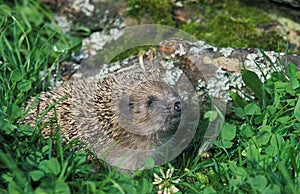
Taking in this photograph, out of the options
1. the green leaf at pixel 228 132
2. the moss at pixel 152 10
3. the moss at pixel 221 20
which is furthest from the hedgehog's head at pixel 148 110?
the moss at pixel 152 10

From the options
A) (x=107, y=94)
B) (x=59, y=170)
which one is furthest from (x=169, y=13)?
(x=59, y=170)

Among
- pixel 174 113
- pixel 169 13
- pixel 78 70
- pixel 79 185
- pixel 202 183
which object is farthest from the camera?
pixel 169 13

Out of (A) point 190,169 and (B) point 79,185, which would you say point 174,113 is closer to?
(A) point 190,169

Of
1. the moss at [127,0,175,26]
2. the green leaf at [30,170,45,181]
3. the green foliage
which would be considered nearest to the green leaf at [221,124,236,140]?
the green foliage

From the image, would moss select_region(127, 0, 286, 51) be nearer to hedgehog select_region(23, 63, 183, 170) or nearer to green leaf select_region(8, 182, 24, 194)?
hedgehog select_region(23, 63, 183, 170)

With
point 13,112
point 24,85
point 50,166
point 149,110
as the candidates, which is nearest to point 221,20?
point 149,110

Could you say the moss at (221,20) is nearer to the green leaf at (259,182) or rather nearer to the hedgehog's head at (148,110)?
the hedgehog's head at (148,110)
